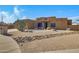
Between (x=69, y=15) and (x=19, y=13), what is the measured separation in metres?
0.42

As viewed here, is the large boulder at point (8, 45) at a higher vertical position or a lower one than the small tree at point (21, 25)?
lower

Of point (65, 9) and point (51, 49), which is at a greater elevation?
point (65, 9)

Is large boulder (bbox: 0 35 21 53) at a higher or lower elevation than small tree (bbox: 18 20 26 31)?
lower

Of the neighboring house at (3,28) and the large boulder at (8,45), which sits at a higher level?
the neighboring house at (3,28)

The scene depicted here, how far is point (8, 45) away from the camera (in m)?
1.99

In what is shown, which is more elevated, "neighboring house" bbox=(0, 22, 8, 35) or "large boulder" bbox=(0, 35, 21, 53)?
"neighboring house" bbox=(0, 22, 8, 35)

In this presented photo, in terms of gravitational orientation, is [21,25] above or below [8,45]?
above

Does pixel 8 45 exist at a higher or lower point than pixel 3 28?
lower

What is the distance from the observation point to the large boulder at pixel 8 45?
199 cm

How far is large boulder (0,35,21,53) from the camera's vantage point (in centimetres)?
199
